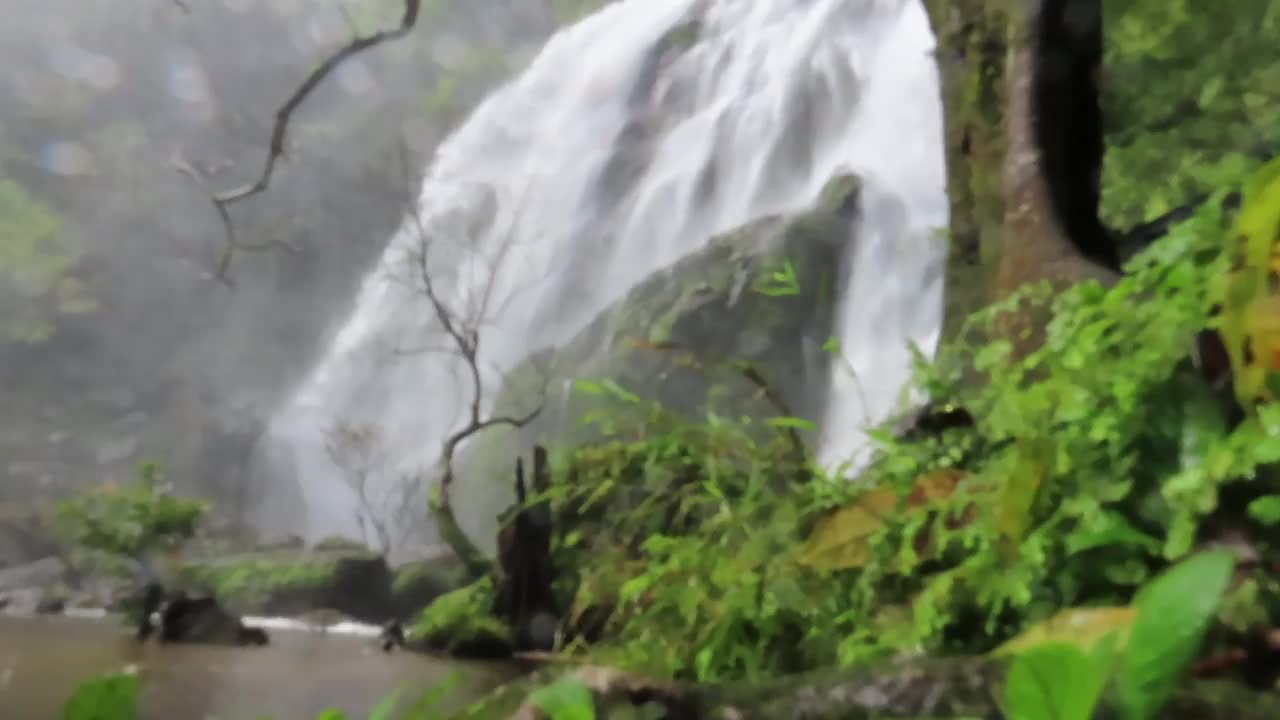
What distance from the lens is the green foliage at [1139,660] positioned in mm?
273

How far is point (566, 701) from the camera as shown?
0.34 meters

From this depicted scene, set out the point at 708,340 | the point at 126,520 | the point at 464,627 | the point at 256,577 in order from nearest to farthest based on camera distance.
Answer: the point at 464,627
the point at 126,520
the point at 256,577
the point at 708,340

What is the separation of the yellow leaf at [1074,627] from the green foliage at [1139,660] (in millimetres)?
108

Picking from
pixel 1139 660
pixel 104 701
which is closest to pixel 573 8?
pixel 104 701

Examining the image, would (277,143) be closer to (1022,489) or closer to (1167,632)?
(1022,489)

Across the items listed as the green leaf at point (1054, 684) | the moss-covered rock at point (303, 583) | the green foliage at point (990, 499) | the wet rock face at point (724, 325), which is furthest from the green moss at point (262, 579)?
the green leaf at point (1054, 684)

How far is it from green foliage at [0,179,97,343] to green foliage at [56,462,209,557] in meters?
0.65

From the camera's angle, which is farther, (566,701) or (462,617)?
(462,617)

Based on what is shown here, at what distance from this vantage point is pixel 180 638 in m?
1.30

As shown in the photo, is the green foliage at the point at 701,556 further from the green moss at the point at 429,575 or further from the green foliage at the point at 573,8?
the green foliage at the point at 573,8

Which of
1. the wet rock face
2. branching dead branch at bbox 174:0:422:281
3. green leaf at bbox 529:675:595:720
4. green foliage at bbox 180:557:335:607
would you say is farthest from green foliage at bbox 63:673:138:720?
branching dead branch at bbox 174:0:422:281

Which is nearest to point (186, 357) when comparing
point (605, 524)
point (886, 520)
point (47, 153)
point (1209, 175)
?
point (47, 153)

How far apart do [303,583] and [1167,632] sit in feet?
6.21

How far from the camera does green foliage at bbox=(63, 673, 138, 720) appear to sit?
16.7 inches
